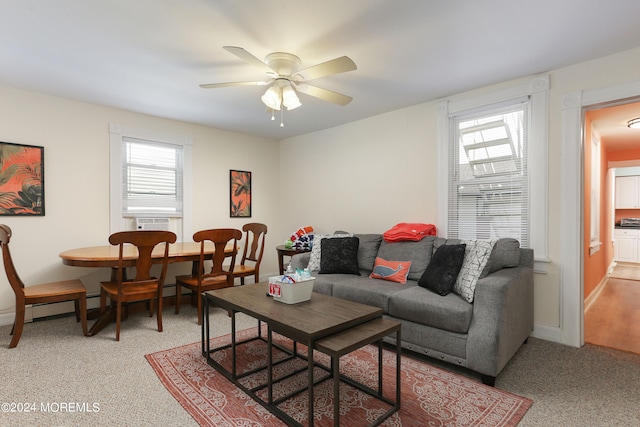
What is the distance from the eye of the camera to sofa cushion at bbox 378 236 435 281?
3.23 m

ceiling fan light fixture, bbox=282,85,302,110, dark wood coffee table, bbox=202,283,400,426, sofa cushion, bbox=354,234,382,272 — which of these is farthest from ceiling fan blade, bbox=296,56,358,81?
sofa cushion, bbox=354,234,382,272

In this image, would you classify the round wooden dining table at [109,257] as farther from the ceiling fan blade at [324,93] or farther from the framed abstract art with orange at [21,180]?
the ceiling fan blade at [324,93]

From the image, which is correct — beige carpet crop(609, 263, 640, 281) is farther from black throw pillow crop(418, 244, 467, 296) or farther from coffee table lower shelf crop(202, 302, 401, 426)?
coffee table lower shelf crop(202, 302, 401, 426)

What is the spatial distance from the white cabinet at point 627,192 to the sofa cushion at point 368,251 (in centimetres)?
744

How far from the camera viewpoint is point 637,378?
2273 millimetres

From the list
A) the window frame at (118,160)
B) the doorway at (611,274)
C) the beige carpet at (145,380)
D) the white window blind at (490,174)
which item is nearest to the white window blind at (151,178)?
the window frame at (118,160)

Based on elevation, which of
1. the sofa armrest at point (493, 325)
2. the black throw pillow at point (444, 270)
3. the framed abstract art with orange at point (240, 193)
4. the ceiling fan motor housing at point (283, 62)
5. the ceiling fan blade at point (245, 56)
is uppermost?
the ceiling fan motor housing at point (283, 62)

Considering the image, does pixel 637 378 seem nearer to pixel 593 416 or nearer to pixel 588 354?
pixel 588 354

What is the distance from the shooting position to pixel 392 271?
3.24 meters

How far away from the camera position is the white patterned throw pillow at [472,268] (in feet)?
7.97

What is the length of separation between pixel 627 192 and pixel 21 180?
1114 cm

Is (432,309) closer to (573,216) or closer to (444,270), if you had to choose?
(444,270)

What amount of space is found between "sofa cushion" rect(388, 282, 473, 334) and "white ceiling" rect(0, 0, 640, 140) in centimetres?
196

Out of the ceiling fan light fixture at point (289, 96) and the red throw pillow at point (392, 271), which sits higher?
the ceiling fan light fixture at point (289, 96)
